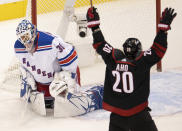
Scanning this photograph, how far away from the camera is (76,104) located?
292cm

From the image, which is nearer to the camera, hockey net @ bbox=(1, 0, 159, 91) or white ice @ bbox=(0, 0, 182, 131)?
white ice @ bbox=(0, 0, 182, 131)

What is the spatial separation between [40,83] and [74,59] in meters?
0.35

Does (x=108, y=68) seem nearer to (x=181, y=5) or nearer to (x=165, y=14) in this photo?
(x=165, y=14)

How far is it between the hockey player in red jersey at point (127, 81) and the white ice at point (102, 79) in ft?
2.17

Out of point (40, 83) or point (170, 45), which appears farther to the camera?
point (170, 45)

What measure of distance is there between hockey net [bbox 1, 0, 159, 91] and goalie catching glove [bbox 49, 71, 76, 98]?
0.88 m

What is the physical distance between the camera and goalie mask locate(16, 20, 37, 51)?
8.84ft

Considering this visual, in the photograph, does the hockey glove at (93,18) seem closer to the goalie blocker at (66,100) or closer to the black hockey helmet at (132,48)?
the black hockey helmet at (132,48)

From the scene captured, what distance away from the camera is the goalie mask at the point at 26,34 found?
269 cm

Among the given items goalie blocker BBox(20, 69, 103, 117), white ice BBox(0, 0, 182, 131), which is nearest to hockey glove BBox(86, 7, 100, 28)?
goalie blocker BBox(20, 69, 103, 117)

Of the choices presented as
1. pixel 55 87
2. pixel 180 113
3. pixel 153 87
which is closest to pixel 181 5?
pixel 153 87

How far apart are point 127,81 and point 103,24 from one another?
3.47 meters

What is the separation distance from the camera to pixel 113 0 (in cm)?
650

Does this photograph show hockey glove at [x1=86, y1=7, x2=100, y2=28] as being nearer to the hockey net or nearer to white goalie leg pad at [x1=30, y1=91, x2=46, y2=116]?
white goalie leg pad at [x1=30, y1=91, x2=46, y2=116]
